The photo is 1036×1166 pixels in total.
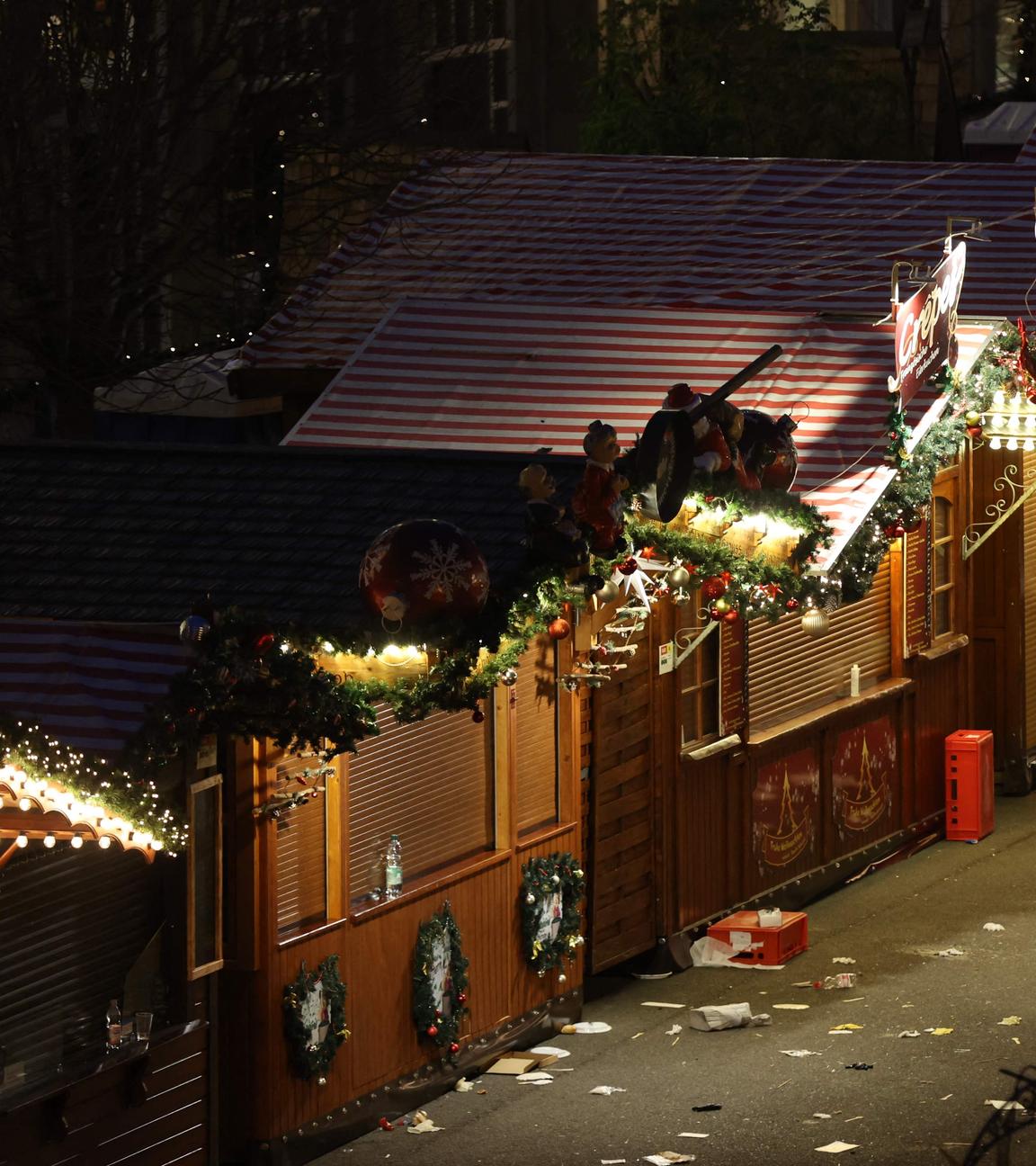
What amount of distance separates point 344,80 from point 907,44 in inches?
281

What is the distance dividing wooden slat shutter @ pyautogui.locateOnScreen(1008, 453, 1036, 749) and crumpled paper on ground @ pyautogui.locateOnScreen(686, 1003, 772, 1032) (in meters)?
6.77

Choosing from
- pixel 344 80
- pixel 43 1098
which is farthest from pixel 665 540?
pixel 344 80

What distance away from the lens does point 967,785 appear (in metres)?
18.8

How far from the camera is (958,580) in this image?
63.3 ft

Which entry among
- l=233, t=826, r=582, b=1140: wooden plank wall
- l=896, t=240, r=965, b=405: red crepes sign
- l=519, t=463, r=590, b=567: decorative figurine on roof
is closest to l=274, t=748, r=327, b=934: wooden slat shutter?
l=233, t=826, r=582, b=1140: wooden plank wall

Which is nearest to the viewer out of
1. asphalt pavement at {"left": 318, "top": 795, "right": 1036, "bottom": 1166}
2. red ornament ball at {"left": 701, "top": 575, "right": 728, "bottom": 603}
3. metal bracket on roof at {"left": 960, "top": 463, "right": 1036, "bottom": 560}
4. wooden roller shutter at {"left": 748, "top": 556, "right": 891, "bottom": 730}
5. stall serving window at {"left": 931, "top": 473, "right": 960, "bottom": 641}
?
asphalt pavement at {"left": 318, "top": 795, "right": 1036, "bottom": 1166}

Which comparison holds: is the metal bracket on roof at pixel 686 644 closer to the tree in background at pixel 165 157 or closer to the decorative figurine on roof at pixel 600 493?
the decorative figurine on roof at pixel 600 493

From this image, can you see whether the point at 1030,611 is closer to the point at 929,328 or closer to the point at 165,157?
the point at 929,328

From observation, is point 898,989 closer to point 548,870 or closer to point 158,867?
point 548,870

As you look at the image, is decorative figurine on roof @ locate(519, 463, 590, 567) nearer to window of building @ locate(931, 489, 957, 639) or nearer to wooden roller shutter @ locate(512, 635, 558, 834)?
wooden roller shutter @ locate(512, 635, 558, 834)

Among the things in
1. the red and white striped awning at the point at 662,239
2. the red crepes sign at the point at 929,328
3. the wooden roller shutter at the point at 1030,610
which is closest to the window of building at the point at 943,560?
the wooden roller shutter at the point at 1030,610

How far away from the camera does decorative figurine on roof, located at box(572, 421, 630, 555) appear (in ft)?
39.1

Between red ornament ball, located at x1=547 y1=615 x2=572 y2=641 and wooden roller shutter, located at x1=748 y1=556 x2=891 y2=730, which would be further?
wooden roller shutter, located at x1=748 y1=556 x2=891 y2=730

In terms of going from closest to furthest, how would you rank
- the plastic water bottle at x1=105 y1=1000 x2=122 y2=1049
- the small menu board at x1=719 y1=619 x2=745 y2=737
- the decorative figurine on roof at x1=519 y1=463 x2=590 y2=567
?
the plastic water bottle at x1=105 y1=1000 x2=122 y2=1049
the decorative figurine on roof at x1=519 y1=463 x2=590 y2=567
the small menu board at x1=719 y1=619 x2=745 y2=737
